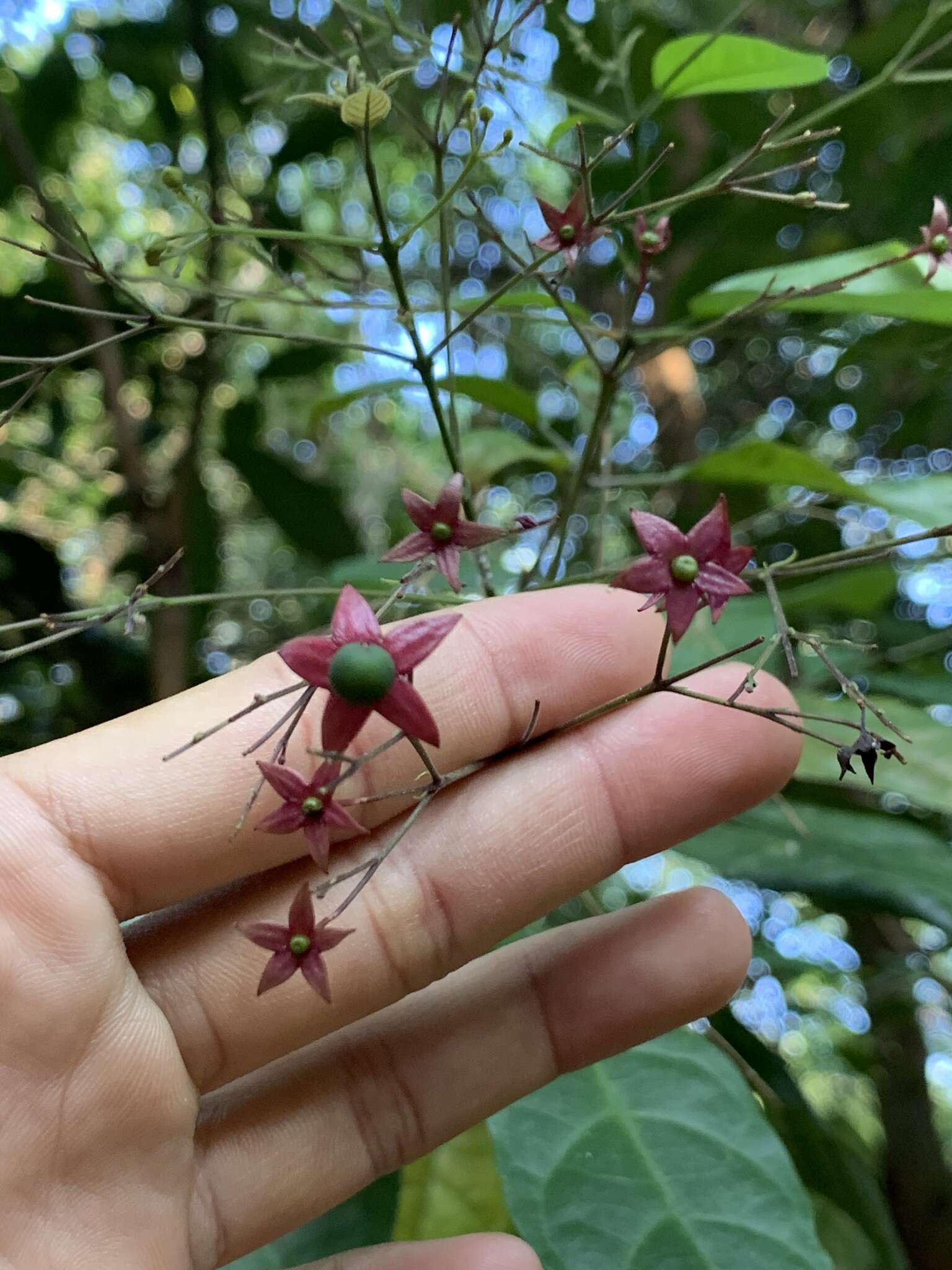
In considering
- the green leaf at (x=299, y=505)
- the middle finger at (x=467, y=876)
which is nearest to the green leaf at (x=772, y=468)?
the middle finger at (x=467, y=876)

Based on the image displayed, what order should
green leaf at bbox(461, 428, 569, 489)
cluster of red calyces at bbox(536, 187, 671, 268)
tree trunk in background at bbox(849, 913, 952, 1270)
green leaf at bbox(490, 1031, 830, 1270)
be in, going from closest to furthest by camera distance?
1. cluster of red calyces at bbox(536, 187, 671, 268)
2. green leaf at bbox(490, 1031, 830, 1270)
3. green leaf at bbox(461, 428, 569, 489)
4. tree trunk in background at bbox(849, 913, 952, 1270)

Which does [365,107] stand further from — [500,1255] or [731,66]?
[500,1255]

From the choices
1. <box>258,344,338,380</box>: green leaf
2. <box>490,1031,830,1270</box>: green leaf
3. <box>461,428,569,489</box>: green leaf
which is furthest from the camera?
<box>258,344,338,380</box>: green leaf

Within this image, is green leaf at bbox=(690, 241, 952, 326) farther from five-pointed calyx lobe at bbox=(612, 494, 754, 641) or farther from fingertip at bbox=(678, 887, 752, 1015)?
fingertip at bbox=(678, 887, 752, 1015)

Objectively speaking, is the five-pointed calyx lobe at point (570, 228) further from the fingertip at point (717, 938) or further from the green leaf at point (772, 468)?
the fingertip at point (717, 938)

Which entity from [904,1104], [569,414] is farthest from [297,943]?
[569,414]

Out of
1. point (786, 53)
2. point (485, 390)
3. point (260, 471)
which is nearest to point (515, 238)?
point (260, 471)

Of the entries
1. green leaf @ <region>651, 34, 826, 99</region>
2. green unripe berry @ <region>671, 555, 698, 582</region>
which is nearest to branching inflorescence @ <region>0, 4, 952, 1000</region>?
green unripe berry @ <region>671, 555, 698, 582</region>
